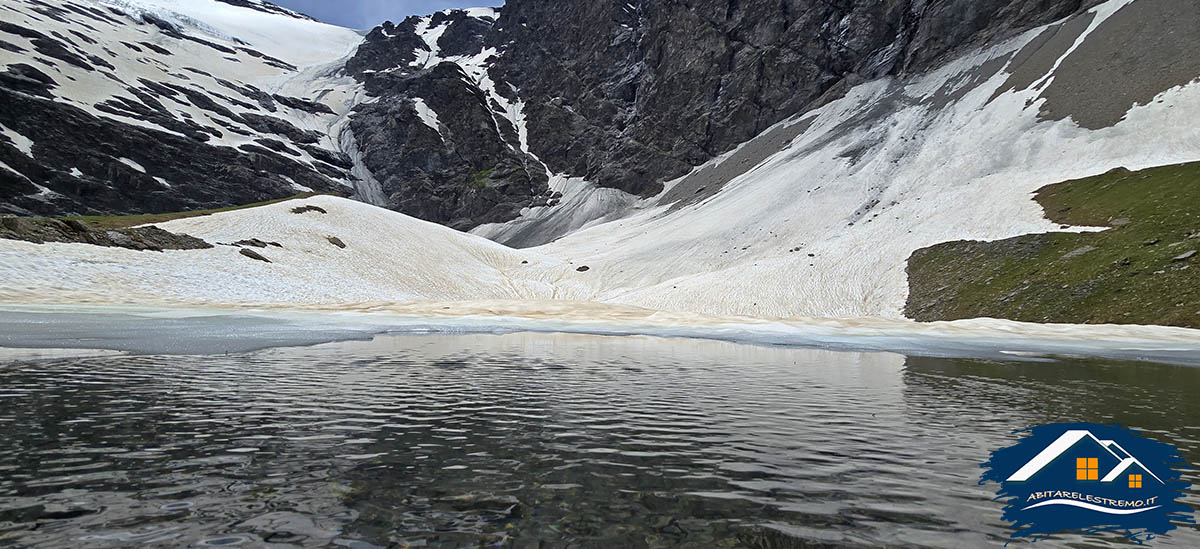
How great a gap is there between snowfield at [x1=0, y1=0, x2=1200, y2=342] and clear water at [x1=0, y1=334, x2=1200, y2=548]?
30625 millimetres

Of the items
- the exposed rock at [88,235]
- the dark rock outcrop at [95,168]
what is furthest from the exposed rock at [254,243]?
the dark rock outcrop at [95,168]

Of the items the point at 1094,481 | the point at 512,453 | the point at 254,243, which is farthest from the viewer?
the point at 254,243

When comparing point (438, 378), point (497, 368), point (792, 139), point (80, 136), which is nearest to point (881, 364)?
point (497, 368)

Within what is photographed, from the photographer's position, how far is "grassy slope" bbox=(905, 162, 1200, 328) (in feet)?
133

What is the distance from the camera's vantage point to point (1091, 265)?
155ft

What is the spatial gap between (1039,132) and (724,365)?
88995mm

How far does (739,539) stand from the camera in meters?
5.58

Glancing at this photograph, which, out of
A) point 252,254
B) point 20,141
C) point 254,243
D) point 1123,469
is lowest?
point 1123,469

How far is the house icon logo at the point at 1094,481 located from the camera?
536cm

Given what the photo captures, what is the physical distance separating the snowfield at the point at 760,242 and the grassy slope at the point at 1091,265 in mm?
3078

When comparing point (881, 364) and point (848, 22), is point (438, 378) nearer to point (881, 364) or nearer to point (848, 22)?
point (881, 364)

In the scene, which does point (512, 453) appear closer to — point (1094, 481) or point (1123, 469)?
point (1094, 481)

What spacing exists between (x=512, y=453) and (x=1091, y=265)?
57.5m

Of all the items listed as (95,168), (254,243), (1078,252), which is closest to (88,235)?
(254,243)
